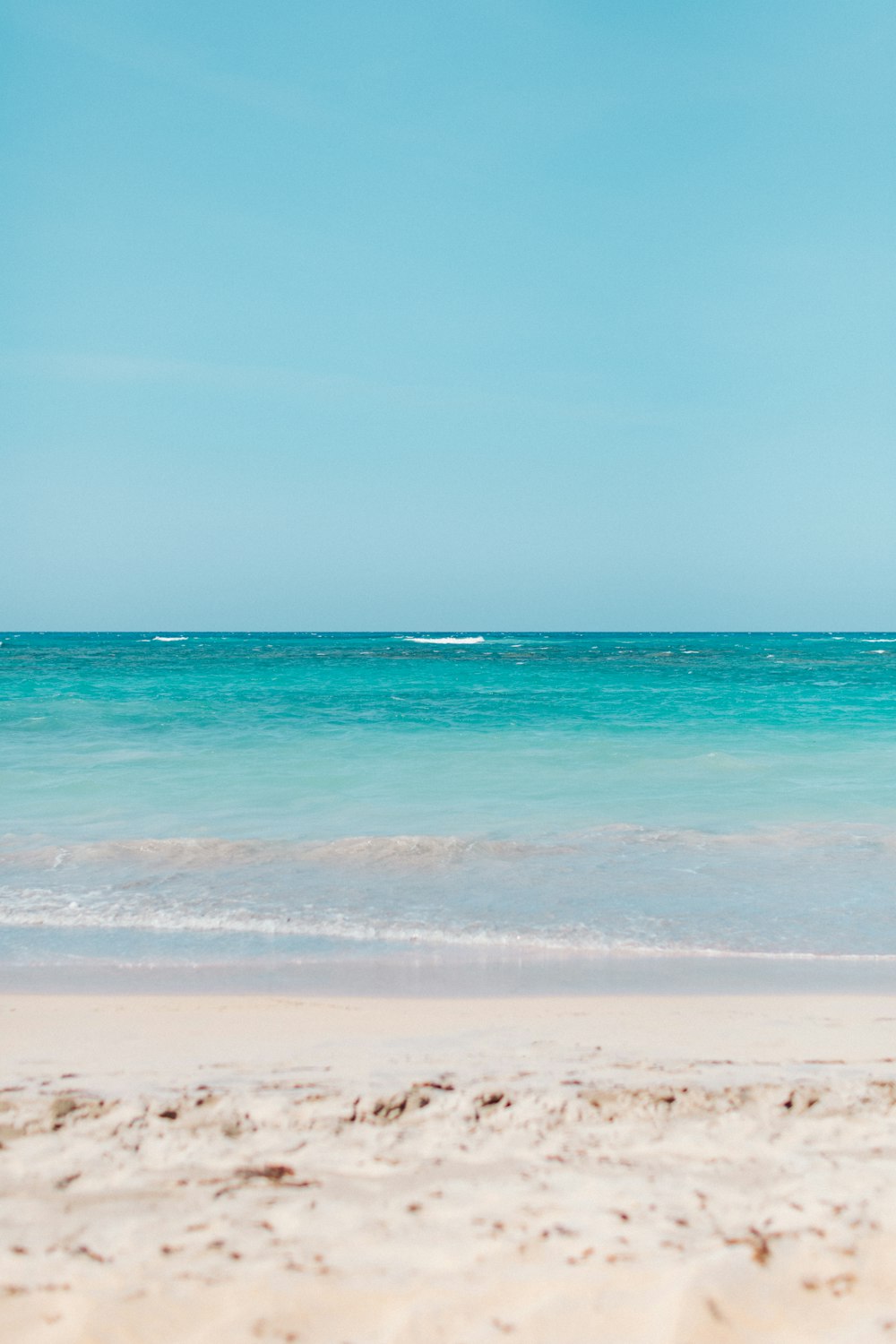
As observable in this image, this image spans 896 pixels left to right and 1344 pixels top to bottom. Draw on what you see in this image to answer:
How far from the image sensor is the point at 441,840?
845 centimetres

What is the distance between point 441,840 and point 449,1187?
5.70 meters

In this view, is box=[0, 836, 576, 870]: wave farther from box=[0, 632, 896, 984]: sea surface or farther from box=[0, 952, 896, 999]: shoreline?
box=[0, 952, 896, 999]: shoreline

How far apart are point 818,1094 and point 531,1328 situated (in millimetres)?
1646

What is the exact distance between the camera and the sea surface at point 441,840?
590 cm

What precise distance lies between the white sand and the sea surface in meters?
1.59

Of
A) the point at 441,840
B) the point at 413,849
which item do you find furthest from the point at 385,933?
the point at 441,840

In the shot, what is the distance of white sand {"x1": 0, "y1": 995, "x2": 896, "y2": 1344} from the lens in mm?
2230

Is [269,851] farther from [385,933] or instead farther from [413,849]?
[385,933]

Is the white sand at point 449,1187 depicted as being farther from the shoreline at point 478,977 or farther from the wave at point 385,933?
the wave at point 385,933

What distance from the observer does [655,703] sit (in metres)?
22.5

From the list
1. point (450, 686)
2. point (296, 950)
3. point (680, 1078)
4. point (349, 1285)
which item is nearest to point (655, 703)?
point (450, 686)

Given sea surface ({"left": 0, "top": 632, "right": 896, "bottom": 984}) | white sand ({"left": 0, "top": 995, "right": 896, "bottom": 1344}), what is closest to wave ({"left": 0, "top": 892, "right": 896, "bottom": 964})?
sea surface ({"left": 0, "top": 632, "right": 896, "bottom": 984})

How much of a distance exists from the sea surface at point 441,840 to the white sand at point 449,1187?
1.59m

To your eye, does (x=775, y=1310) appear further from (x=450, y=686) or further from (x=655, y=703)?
(x=450, y=686)
